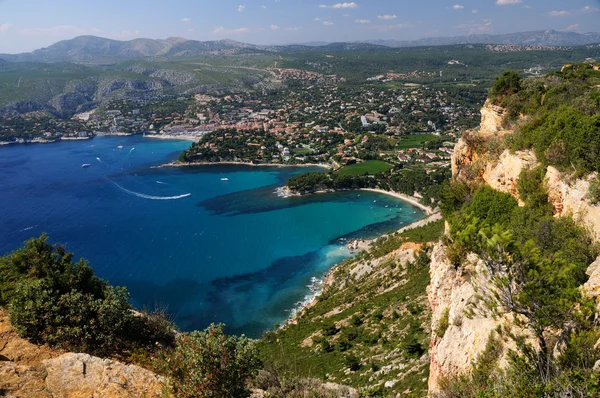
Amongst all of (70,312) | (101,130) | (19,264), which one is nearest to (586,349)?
(70,312)

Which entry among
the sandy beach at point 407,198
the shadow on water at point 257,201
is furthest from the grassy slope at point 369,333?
the shadow on water at point 257,201

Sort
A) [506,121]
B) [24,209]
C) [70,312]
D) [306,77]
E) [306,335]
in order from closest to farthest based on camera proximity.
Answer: [70,312] → [506,121] → [306,335] → [24,209] → [306,77]

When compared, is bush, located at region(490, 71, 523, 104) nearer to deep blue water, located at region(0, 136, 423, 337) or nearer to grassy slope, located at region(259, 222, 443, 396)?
grassy slope, located at region(259, 222, 443, 396)

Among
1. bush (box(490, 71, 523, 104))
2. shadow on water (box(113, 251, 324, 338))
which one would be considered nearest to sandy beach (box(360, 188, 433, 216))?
shadow on water (box(113, 251, 324, 338))

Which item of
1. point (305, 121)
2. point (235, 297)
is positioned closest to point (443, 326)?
point (235, 297)

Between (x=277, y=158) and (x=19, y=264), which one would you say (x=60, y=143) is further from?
(x=19, y=264)

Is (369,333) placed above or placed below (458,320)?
below

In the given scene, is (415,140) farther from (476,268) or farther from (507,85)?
(476,268)
